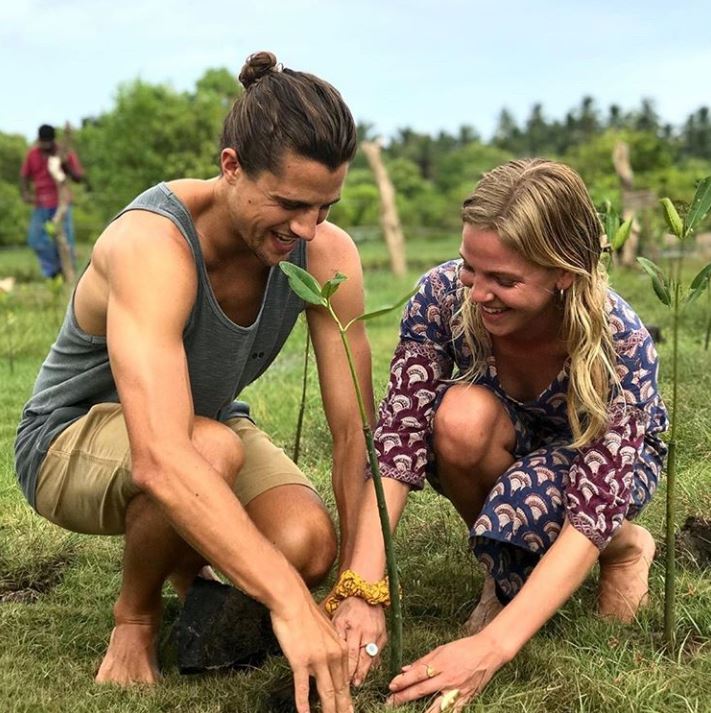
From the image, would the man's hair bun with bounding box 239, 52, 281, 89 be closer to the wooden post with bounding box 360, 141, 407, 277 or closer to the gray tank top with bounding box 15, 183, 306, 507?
the gray tank top with bounding box 15, 183, 306, 507

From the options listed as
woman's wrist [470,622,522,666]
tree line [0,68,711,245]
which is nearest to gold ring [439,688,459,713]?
woman's wrist [470,622,522,666]

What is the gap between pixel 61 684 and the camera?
2.50m

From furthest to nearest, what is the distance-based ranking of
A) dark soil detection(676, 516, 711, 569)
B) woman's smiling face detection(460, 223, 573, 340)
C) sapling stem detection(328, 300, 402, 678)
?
dark soil detection(676, 516, 711, 569) → woman's smiling face detection(460, 223, 573, 340) → sapling stem detection(328, 300, 402, 678)

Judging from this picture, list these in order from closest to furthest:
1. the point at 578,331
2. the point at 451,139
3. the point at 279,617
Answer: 1. the point at 279,617
2. the point at 578,331
3. the point at 451,139

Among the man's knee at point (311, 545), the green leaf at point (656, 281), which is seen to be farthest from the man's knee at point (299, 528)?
the green leaf at point (656, 281)

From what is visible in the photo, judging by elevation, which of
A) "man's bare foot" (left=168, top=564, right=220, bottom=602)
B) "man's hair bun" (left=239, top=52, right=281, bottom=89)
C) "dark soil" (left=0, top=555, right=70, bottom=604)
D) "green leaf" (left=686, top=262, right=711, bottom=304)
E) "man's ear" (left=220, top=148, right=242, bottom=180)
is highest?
"man's hair bun" (left=239, top=52, right=281, bottom=89)

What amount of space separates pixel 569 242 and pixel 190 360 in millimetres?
945

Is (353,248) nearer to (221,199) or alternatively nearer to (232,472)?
(221,199)

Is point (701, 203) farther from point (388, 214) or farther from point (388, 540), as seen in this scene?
point (388, 214)

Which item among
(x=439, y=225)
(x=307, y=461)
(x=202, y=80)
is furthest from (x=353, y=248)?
(x=439, y=225)

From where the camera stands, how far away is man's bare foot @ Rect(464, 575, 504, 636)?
9.01ft

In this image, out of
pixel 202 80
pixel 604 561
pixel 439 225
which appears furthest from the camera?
pixel 439 225

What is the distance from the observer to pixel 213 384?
272 cm

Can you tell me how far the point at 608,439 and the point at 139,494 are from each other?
1087 millimetres
